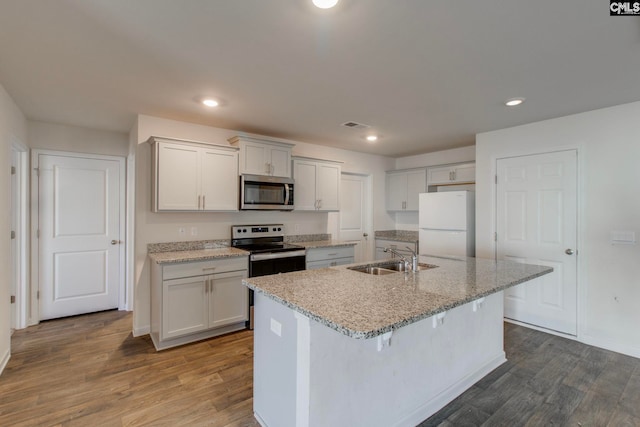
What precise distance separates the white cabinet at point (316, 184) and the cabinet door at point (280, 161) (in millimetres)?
178

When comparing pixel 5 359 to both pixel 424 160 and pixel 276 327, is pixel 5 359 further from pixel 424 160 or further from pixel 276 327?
pixel 424 160

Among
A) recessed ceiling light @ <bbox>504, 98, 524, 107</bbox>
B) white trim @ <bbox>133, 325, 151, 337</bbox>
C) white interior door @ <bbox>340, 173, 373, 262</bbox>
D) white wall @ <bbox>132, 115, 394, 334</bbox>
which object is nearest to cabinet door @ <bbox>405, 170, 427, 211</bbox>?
white interior door @ <bbox>340, 173, 373, 262</bbox>

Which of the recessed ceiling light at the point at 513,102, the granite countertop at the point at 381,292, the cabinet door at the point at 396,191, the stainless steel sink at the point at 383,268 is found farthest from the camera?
the cabinet door at the point at 396,191

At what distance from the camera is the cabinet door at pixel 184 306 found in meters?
2.93

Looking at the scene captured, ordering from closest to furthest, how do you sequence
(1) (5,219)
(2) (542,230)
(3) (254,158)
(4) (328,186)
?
(1) (5,219)
(2) (542,230)
(3) (254,158)
(4) (328,186)

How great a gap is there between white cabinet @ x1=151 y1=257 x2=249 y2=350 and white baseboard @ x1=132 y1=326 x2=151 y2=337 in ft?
0.64


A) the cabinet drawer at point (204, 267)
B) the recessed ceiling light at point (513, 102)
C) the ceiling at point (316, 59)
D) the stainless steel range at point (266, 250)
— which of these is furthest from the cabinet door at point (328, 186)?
the recessed ceiling light at point (513, 102)

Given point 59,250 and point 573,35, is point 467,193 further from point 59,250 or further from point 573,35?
point 59,250

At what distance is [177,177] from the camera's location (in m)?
3.20

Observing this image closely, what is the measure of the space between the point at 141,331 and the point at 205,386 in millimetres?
1427

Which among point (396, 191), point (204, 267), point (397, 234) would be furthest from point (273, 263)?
point (397, 234)

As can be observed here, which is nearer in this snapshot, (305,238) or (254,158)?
(254,158)

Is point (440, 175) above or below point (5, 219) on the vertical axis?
above

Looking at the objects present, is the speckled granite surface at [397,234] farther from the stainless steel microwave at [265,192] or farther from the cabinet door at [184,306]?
the cabinet door at [184,306]
